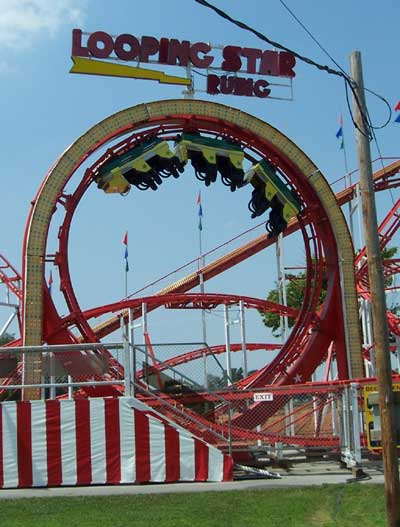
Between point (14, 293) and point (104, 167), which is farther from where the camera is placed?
point (14, 293)

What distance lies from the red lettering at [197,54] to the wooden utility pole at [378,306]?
35.2 feet

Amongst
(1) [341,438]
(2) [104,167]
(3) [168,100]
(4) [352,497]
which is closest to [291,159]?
(3) [168,100]

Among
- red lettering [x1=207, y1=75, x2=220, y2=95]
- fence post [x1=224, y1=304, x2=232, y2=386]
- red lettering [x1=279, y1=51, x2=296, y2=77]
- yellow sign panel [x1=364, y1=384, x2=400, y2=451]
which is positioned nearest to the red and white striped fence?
yellow sign panel [x1=364, y1=384, x2=400, y2=451]

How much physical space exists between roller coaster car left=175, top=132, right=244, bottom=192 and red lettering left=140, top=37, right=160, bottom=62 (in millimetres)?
2251

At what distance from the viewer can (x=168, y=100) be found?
18516mm

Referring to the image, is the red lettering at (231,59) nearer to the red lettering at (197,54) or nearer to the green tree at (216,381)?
the red lettering at (197,54)

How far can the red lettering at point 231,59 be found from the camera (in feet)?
66.7

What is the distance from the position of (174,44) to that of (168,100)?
79.4 inches

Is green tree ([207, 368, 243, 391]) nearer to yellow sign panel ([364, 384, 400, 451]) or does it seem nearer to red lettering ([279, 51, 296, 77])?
yellow sign panel ([364, 384, 400, 451])

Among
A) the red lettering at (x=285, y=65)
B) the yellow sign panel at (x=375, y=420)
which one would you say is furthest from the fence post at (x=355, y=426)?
the red lettering at (x=285, y=65)

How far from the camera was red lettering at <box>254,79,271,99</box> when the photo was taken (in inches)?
808

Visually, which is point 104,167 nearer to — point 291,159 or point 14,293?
point 291,159

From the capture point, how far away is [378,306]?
29.3 ft

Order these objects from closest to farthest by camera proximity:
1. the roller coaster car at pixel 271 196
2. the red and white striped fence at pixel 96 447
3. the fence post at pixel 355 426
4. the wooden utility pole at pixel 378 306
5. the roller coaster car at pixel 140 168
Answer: the wooden utility pole at pixel 378 306, the red and white striped fence at pixel 96 447, the fence post at pixel 355 426, the roller coaster car at pixel 140 168, the roller coaster car at pixel 271 196
